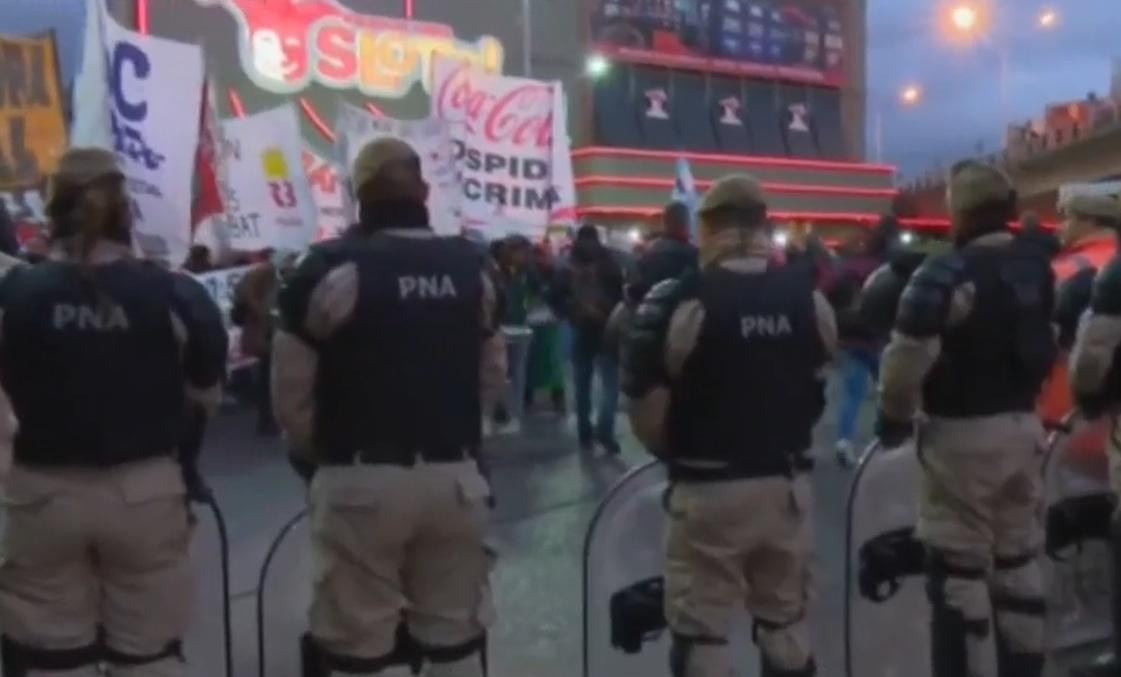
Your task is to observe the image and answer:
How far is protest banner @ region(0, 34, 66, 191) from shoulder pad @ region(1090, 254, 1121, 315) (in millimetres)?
5935

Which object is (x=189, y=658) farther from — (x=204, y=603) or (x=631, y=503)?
(x=631, y=503)

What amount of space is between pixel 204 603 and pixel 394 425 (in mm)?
951

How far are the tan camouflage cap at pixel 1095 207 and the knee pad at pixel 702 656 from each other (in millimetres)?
2409

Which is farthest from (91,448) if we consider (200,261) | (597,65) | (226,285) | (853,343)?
(597,65)

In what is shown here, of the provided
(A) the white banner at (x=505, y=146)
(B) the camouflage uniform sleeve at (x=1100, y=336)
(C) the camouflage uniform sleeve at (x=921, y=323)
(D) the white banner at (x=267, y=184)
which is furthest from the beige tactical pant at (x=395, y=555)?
(D) the white banner at (x=267, y=184)

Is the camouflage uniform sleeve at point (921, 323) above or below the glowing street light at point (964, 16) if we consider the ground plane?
below

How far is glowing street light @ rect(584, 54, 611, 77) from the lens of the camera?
36.6 meters

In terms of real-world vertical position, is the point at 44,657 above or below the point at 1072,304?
below

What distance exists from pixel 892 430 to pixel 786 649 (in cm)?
92

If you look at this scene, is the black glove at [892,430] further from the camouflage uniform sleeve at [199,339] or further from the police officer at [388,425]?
Answer: the camouflage uniform sleeve at [199,339]

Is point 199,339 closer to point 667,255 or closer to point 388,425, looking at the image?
point 388,425

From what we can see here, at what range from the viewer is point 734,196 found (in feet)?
14.9

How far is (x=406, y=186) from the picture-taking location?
4.36 m

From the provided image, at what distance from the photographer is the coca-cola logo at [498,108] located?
39.3ft
